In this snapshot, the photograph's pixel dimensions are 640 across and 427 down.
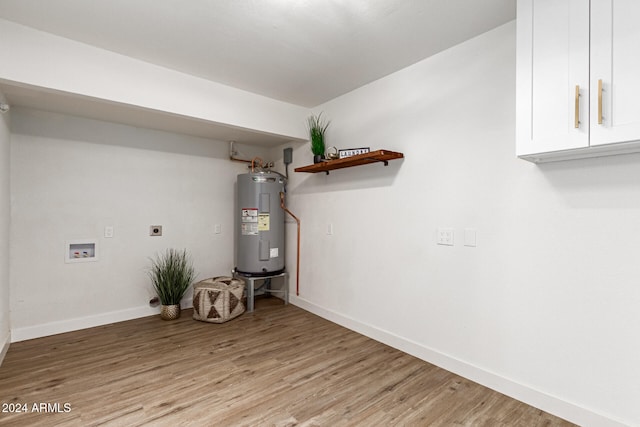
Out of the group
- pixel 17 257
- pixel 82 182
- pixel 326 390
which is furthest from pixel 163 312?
pixel 326 390

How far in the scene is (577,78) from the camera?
151cm

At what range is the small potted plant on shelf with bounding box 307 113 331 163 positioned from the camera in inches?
133

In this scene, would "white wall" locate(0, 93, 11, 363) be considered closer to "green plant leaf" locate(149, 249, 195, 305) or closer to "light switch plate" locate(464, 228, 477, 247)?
"green plant leaf" locate(149, 249, 195, 305)

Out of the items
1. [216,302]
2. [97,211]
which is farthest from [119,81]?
[216,302]

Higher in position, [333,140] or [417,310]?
[333,140]

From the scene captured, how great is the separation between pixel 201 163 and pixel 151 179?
63 centimetres

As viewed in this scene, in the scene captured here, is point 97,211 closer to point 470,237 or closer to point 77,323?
point 77,323

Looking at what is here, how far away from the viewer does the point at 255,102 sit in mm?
3254

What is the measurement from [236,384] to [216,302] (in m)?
1.30

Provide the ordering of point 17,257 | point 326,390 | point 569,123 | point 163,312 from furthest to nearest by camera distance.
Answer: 1. point 163,312
2. point 17,257
3. point 326,390
4. point 569,123

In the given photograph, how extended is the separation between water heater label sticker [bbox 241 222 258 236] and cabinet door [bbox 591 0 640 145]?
3138mm

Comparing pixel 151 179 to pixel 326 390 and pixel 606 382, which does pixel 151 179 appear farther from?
pixel 606 382

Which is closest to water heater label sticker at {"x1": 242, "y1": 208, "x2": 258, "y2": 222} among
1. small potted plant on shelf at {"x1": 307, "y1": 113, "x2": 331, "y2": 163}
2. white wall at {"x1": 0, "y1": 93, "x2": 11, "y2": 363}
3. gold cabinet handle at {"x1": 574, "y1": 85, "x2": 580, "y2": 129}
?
small potted plant on shelf at {"x1": 307, "y1": 113, "x2": 331, "y2": 163}

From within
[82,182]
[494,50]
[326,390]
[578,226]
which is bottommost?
[326,390]
